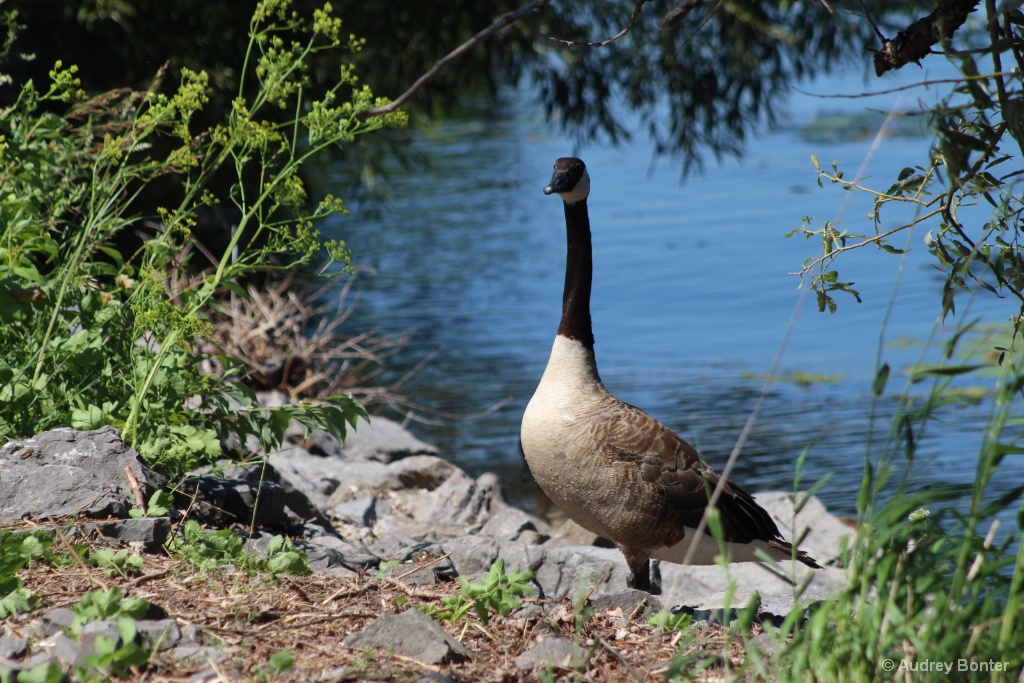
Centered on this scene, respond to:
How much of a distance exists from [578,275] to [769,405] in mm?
5135

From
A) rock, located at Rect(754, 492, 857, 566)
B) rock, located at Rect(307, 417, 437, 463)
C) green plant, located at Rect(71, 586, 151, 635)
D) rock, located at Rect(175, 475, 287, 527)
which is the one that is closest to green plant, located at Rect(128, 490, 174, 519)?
rock, located at Rect(175, 475, 287, 527)

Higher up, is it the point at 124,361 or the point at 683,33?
the point at 683,33

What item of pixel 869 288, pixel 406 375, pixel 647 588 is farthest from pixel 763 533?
pixel 869 288

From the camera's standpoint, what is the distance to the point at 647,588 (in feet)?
16.2

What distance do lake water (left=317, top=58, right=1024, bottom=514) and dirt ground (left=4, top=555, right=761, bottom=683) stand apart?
1.29 m

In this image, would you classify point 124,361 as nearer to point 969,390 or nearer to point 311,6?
point 311,6

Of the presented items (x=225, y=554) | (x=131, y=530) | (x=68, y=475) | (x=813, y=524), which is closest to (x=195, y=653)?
(x=225, y=554)

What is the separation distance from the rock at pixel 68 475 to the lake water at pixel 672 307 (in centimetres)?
296

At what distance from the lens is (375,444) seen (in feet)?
26.8

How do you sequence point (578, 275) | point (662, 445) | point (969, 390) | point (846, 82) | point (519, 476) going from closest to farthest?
point (662, 445) → point (578, 275) → point (519, 476) → point (969, 390) → point (846, 82)

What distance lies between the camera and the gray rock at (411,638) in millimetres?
2912

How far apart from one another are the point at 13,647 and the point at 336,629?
893 millimetres

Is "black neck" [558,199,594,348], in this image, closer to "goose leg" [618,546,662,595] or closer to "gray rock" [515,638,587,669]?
"goose leg" [618,546,662,595]

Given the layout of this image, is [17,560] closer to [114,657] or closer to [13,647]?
[13,647]
